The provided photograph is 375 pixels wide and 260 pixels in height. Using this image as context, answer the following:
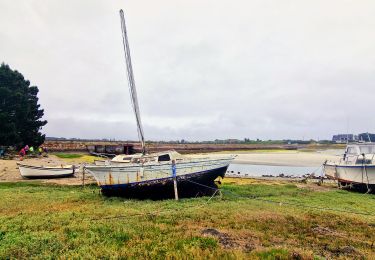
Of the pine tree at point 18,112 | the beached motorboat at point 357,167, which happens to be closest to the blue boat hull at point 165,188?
the beached motorboat at point 357,167

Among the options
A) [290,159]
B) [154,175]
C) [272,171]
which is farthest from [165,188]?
[290,159]

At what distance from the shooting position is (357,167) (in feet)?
92.9

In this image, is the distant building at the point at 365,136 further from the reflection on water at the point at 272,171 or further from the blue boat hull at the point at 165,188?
the blue boat hull at the point at 165,188

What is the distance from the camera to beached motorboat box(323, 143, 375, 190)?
2711 cm

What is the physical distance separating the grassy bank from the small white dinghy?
12.8 metres

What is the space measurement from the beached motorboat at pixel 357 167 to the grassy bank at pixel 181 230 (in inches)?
374

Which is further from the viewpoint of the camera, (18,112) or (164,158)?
(18,112)

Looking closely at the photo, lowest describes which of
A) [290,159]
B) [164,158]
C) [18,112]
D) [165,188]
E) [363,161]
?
[290,159]

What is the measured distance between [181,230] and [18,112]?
43.9m

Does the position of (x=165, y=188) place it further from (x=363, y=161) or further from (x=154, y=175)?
(x=363, y=161)

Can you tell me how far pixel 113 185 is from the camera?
20.8 m

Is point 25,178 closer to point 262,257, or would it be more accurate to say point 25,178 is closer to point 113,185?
point 113,185

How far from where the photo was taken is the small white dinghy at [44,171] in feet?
99.9

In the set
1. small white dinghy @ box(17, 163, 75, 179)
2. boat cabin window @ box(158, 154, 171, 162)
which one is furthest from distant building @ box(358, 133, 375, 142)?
small white dinghy @ box(17, 163, 75, 179)
